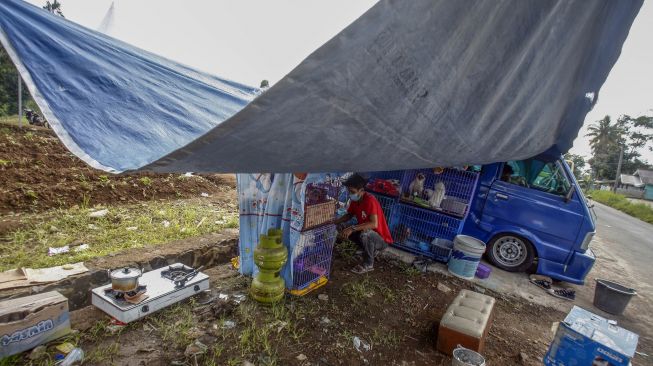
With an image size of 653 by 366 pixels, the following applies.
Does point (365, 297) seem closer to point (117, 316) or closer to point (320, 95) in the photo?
point (117, 316)

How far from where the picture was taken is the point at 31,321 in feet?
7.64

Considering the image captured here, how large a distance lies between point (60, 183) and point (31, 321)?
4485 mm

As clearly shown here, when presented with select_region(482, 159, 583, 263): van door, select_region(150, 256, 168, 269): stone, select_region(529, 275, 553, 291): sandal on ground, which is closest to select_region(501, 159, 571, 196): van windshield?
select_region(482, 159, 583, 263): van door

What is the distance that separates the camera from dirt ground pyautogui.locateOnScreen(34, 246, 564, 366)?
2576mm

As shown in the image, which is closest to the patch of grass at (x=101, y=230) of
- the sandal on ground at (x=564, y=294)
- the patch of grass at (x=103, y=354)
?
the patch of grass at (x=103, y=354)

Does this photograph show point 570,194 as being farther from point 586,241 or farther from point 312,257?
point 312,257

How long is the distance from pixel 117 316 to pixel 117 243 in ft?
5.38

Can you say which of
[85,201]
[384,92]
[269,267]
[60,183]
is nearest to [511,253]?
Result: [269,267]

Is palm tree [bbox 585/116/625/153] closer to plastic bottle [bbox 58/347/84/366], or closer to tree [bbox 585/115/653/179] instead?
tree [bbox 585/115/653/179]

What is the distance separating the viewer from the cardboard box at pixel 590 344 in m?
2.47

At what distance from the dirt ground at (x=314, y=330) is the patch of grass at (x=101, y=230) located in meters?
1.11

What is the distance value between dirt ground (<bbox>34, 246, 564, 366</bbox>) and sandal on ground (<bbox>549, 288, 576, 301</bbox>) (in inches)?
21.2

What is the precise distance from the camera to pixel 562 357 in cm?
269

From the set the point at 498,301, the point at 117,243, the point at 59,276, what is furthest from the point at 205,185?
the point at 498,301
